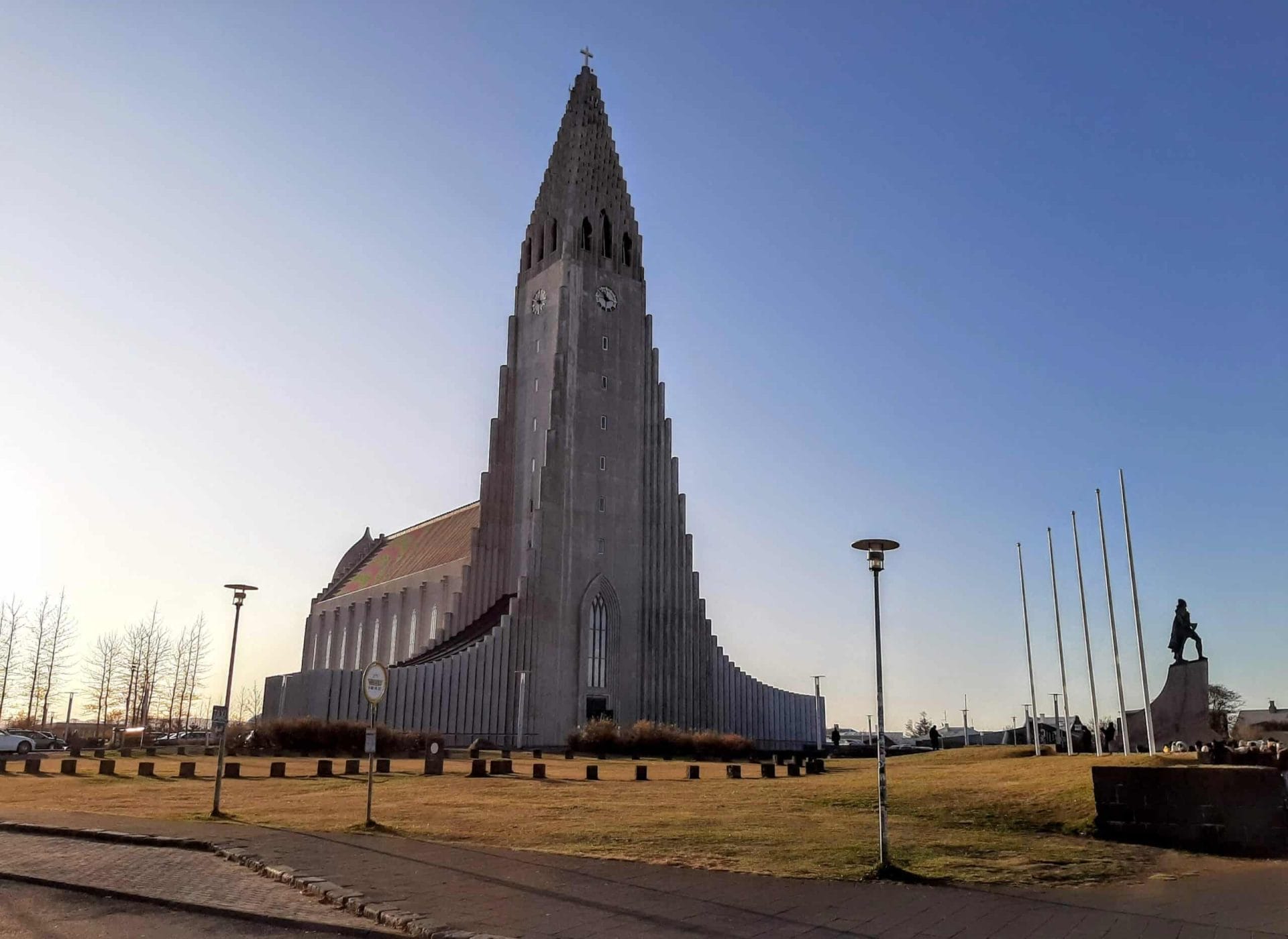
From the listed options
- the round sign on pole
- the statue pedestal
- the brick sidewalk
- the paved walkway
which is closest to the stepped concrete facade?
the statue pedestal

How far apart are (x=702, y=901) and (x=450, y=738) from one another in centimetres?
5151

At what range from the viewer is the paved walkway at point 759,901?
9273 mm

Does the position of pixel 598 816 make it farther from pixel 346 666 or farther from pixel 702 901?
pixel 346 666

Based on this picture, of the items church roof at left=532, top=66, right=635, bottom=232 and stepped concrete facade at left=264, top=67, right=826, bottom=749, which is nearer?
stepped concrete facade at left=264, top=67, right=826, bottom=749

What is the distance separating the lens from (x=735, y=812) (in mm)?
18688

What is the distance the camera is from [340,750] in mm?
47469

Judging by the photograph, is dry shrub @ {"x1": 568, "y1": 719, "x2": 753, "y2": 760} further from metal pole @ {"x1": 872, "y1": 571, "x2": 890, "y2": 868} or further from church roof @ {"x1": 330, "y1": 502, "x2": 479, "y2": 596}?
metal pole @ {"x1": 872, "y1": 571, "x2": 890, "y2": 868}

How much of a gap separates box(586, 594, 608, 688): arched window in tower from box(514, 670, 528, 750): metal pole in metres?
5.14

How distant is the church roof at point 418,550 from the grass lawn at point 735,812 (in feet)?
154

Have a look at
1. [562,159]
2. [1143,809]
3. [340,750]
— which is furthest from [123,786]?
[562,159]

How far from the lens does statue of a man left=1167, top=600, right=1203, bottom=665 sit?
38.7 m

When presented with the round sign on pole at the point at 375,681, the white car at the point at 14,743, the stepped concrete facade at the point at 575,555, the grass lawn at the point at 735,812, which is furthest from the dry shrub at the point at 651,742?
the round sign on pole at the point at 375,681

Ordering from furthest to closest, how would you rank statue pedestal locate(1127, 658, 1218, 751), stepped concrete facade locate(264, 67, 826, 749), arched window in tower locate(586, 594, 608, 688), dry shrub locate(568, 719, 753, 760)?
1. arched window in tower locate(586, 594, 608, 688)
2. stepped concrete facade locate(264, 67, 826, 749)
3. dry shrub locate(568, 719, 753, 760)
4. statue pedestal locate(1127, 658, 1218, 751)

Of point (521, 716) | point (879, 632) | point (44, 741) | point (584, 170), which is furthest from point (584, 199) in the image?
point (879, 632)
